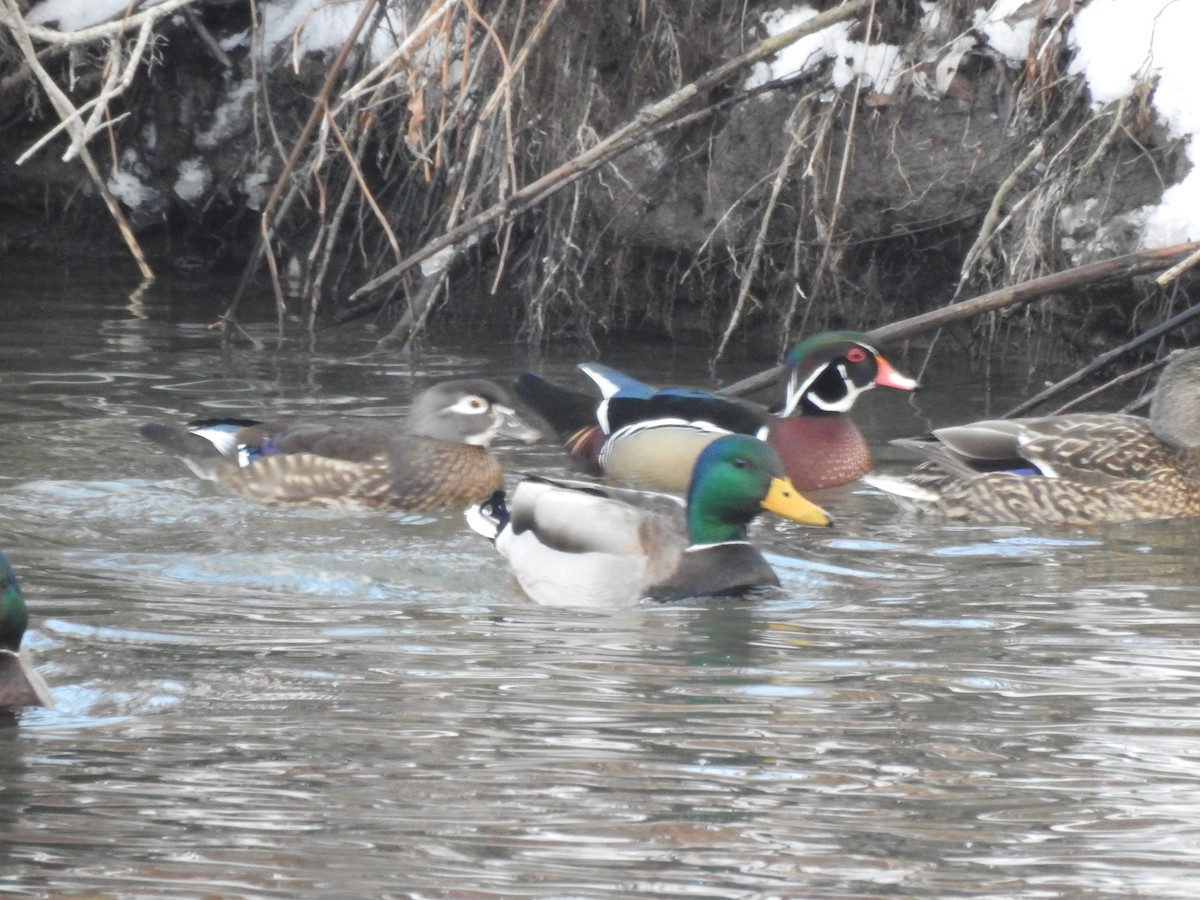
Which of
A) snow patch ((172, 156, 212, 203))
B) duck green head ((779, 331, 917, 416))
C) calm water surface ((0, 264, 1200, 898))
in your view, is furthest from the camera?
snow patch ((172, 156, 212, 203))

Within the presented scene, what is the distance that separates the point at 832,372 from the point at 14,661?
4768 mm

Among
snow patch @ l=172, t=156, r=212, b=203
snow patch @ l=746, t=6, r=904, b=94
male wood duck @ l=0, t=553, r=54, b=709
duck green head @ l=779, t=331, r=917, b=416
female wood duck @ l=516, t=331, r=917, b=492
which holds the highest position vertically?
snow patch @ l=746, t=6, r=904, b=94

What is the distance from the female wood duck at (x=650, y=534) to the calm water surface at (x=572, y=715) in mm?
147

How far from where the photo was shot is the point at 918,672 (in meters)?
4.67

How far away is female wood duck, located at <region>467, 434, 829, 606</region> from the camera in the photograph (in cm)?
593

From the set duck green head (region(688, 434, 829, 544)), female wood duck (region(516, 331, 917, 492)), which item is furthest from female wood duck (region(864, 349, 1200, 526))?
duck green head (region(688, 434, 829, 544))

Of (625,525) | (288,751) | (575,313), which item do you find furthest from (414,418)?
(288,751)

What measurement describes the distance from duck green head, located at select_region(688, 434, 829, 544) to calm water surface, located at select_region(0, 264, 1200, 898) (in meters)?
0.24

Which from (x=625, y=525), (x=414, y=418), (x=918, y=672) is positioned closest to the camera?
(x=918, y=672)

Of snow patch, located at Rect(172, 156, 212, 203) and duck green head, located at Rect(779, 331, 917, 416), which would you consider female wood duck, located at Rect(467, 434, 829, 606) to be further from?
snow patch, located at Rect(172, 156, 212, 203)

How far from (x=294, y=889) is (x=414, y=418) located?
16.0ft

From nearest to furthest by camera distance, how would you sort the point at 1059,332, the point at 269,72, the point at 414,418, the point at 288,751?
the point at 288,751
the point at 414,418
the point at 1059,332
the point at 269,72

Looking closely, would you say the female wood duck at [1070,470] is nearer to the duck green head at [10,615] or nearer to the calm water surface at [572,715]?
the calm water surface at [572,715]

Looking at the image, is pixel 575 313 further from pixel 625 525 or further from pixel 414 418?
pixel 625 525
